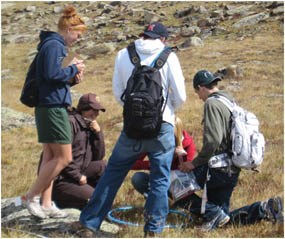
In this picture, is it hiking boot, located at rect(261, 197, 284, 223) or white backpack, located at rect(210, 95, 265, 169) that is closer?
white backpack, located at rect(210, 95, 265, 169)

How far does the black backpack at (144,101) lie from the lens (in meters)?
4.90

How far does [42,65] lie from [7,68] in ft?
113

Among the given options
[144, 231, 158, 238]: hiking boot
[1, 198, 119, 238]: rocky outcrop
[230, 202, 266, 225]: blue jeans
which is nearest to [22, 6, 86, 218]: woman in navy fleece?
[1, 198, 119, 238]: rocky outcrop

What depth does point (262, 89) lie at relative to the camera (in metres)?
19.2

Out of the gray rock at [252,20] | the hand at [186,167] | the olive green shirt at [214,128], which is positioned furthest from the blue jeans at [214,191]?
the gray rock at [252,20]

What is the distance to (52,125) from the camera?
5.26 metres

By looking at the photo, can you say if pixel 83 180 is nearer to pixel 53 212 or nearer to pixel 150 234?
pixel 53 212

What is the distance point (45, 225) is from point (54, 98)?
53.5 inches

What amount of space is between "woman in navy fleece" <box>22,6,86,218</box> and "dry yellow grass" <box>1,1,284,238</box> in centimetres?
76

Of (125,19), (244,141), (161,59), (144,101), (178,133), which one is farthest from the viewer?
(125,19)

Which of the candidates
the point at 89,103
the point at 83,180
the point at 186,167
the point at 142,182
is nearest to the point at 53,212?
the point at 83,180

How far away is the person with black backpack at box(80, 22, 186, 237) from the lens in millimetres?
4930

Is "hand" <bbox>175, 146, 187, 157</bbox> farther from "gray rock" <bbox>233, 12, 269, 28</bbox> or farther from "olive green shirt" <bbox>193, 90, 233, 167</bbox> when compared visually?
"gray rock" <bbox>233, 12, 269, 28</bbox>

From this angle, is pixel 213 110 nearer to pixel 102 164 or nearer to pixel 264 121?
pixel 102 164
